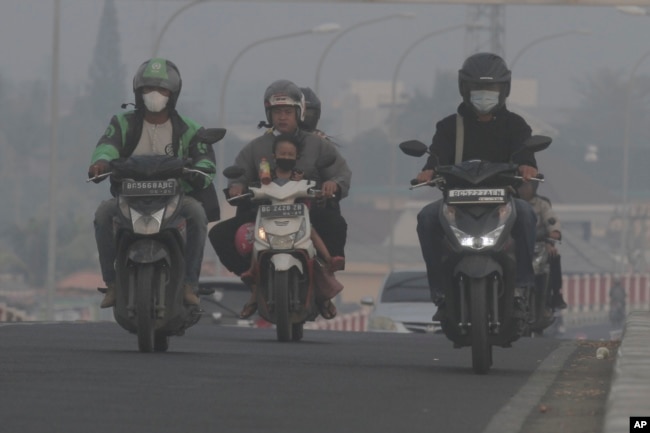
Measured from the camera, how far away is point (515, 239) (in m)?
12.8

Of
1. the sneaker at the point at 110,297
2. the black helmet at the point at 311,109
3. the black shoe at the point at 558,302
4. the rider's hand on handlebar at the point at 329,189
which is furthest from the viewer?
the black shoe at the point at 558,302

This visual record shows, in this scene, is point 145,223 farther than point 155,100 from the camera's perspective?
No

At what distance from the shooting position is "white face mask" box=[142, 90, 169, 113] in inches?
559

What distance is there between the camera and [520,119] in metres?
13.2

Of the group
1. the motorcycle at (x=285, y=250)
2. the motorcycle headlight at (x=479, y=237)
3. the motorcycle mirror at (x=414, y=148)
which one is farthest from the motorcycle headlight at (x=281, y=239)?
the motorcycle headlight at (x=479, y=237)

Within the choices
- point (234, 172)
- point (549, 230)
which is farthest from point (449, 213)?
point (549, 230)

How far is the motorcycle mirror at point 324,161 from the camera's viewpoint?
1678cm

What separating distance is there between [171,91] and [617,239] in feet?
452

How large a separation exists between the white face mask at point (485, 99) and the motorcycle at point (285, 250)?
3.38m

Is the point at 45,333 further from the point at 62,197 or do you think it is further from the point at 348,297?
the point at 62,197

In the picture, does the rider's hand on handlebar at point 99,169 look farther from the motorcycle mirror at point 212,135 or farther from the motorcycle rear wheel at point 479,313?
the motorcycle rear wheel at point 479,313

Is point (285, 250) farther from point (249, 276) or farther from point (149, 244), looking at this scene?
point (149, 244)

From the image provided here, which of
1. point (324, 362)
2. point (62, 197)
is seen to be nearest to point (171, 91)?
point (324, 362)

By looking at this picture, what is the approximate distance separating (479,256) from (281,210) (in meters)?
4.19
